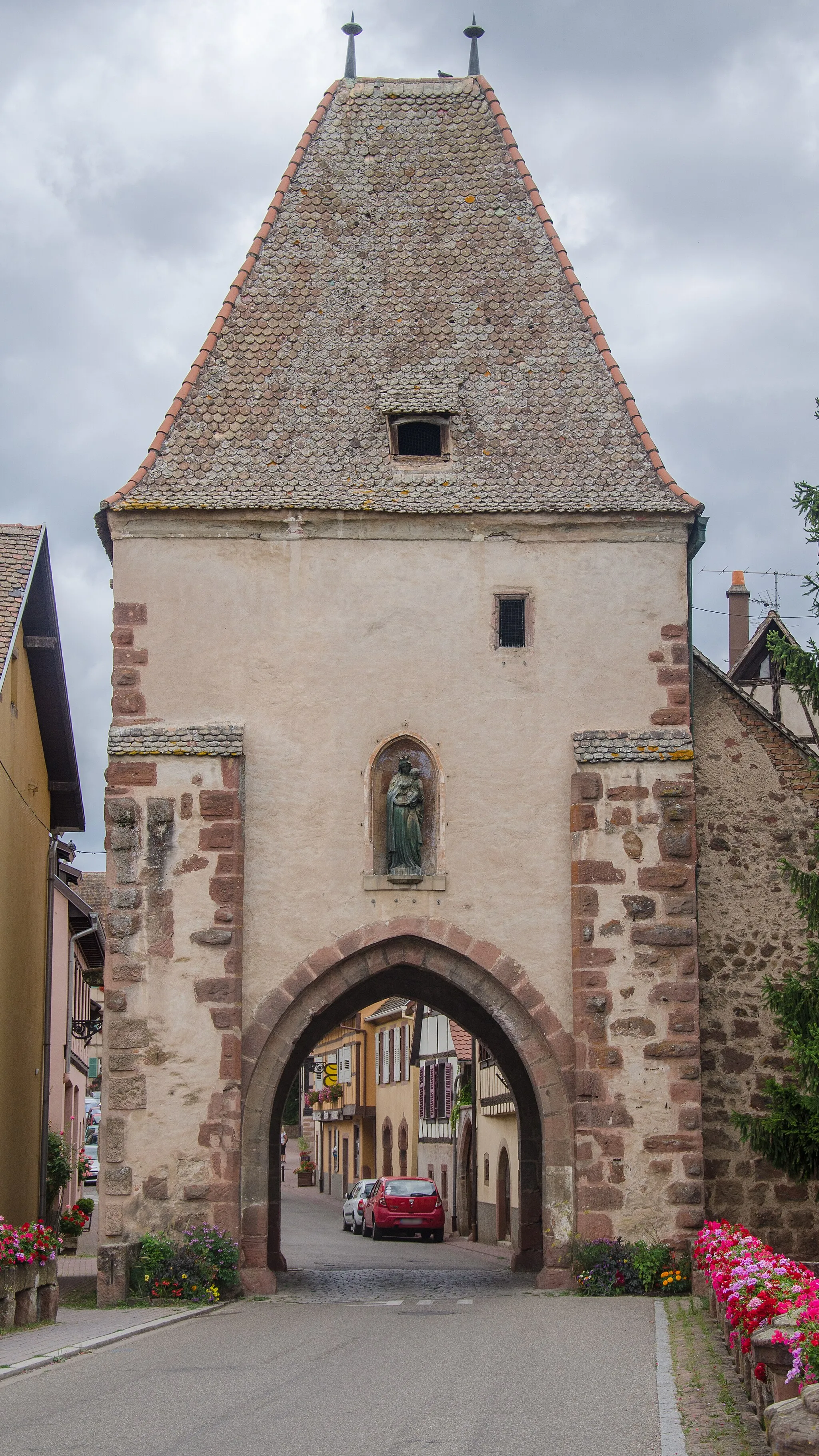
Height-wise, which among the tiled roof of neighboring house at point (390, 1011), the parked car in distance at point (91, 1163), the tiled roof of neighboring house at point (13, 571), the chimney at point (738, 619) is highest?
the chimney at point (738, 619)

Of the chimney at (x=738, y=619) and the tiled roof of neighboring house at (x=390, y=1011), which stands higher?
the chimney at (x=738, y=619)

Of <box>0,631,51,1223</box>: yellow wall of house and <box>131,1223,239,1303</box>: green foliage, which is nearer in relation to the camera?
<box>131,1223,239,1303</box>: green foliage

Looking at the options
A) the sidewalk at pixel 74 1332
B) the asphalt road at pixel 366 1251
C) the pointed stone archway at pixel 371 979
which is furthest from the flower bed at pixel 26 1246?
the asphalt road at pixel 366 1251

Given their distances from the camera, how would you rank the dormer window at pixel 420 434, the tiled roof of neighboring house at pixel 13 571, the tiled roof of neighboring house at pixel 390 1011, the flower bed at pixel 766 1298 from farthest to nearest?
the tiled roof of neighboring house at pixel 390 1011 → the dormer window at pixel 420 434 → the tiled roof of neighboring house at pixel 13 571 → the flower bed at pixel 766 1298

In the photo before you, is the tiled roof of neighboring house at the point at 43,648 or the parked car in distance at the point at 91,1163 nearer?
the tiled roof of neighboring house at the point at 43,648

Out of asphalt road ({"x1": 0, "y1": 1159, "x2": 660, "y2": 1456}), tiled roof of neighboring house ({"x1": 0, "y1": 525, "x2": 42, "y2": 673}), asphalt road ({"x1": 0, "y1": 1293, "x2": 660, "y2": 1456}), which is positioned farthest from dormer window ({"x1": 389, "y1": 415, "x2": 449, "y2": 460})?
asphalt road ({"x1": 0, "y1": 1293, "x2": 660, "y2": 1456})

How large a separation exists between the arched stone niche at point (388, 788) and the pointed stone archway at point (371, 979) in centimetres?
60

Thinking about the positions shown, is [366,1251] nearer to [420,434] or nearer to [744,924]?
[744,924]

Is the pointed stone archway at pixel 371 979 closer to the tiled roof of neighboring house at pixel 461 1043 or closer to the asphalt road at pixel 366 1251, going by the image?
the asphalt road at pixel 366 1251

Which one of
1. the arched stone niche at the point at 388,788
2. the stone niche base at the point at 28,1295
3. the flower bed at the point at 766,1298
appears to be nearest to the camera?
the flower bed at the point at 766,1298

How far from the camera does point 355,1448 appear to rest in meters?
7.61

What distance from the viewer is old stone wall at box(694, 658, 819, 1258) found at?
1750cm

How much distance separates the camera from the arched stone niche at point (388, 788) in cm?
1686

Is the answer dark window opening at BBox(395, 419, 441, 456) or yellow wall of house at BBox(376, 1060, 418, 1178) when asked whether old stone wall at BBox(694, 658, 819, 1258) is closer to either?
dark window opening at BBox(395, 419, 441, 456)
